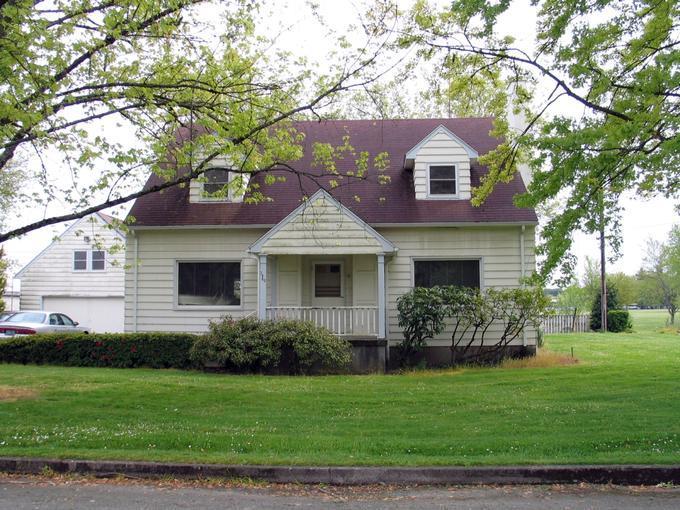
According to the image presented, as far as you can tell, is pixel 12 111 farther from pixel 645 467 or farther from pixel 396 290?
pixel 396 290

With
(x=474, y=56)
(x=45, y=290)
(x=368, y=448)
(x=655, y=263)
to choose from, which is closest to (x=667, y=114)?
(x=474, y=56)

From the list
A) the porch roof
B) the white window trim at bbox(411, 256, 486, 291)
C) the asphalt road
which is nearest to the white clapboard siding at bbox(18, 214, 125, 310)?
the porch roof

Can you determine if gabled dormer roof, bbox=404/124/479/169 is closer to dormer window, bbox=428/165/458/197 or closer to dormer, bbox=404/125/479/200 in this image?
dormer, bbox=404/125/479/200

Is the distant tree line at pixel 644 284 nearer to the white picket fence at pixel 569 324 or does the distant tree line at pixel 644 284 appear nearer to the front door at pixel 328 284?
the white picket fence at pixel 569 324

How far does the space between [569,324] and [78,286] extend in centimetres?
2733

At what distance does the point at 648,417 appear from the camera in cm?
888

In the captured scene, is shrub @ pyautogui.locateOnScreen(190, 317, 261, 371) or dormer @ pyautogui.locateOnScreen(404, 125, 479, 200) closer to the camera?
shrub @ pyautogui.locateOnScreen(190, 317, 261, 371)

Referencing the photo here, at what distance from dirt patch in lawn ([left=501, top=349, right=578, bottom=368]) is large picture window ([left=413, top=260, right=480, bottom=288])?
247cm

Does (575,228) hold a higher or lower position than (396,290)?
higher

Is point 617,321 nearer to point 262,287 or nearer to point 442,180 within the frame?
point 442,180

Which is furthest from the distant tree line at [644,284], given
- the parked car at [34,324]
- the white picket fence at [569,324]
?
the parked car at [34,324]

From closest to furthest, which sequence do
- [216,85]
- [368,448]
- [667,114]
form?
[368,448]
[667,114]
[216,85]

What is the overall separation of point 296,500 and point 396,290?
1126 cm

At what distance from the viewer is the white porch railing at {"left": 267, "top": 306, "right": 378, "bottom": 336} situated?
52.2ft
